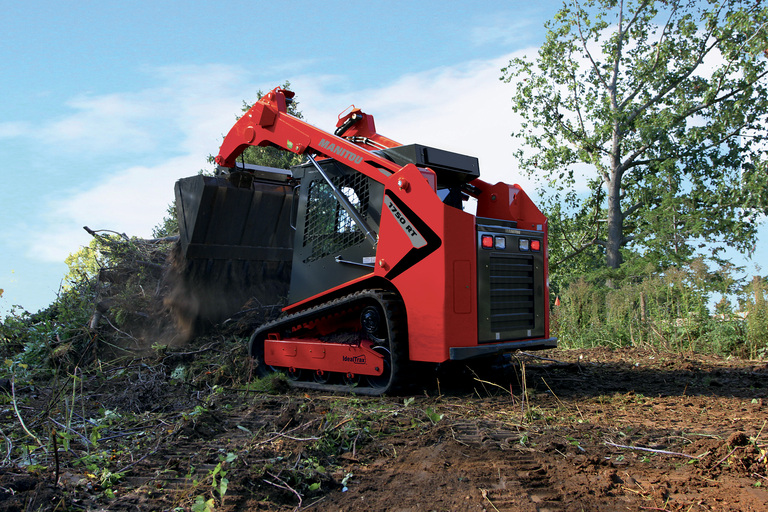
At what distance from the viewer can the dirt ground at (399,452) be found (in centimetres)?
301

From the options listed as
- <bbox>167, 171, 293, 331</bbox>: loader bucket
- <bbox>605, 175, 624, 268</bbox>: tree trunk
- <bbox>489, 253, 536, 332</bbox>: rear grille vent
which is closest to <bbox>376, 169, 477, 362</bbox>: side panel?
<bbox>489, 253, 536, 332</bbox>: rear grille vent

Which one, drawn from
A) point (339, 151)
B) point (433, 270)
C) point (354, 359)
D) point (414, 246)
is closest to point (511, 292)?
point (433, 270)

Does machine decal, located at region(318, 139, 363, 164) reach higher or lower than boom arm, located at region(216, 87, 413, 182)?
lower

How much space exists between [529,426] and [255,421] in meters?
2.12

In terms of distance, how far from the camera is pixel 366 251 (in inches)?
240

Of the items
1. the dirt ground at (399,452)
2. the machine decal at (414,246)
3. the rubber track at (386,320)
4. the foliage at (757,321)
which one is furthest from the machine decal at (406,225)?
the foliage at (757,321)

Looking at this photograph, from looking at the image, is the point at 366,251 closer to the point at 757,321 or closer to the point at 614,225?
the point at 757,321

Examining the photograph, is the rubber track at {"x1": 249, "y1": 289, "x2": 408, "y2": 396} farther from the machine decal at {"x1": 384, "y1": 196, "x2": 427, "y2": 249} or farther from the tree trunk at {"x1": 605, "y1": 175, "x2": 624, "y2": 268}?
the tree trunk at {"x1": 605, "y1": 175, "x2": 624, "y2": 268}

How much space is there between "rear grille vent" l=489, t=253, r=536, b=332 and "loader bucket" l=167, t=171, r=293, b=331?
11.6ft

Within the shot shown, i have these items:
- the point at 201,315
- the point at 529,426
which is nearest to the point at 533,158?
the point at 201,315

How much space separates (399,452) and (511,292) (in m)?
2.57

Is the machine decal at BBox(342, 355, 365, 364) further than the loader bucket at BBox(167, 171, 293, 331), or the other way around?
the loader bucket at BBox(167, 171, 293, 331)

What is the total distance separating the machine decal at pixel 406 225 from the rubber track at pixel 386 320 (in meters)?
0.58

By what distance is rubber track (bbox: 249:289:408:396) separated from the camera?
545 centimetres
